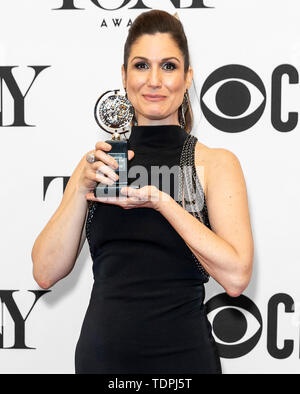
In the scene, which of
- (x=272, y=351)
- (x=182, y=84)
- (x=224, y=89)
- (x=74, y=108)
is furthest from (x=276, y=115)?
(x=272, y=351)

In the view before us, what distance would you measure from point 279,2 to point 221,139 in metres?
0.51

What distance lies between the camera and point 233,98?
1645 mm

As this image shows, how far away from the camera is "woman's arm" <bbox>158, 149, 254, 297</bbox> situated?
0.98m

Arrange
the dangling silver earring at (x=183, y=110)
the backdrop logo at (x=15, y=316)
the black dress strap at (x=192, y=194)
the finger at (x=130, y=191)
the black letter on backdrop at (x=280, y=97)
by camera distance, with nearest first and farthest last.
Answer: the finger at (x=130, y=191), the black dress strap at (x=192, y=194), the dangling silver earring at (x=183, y=110), the black letter on backdrop at (x=280, y=97), the backdrop logo at (x=15, y=316)

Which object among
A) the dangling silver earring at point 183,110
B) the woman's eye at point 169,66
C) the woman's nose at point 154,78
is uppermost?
the woman's eye at point 169,66

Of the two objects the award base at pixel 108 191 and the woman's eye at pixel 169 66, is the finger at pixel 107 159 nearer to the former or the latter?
the award base at pixel 108 191

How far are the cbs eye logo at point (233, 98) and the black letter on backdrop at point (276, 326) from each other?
62cm

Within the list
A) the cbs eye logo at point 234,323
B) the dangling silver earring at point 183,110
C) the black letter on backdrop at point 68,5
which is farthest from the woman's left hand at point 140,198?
the black letter on backdrop at point 68,5

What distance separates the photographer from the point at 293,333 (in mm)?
1677

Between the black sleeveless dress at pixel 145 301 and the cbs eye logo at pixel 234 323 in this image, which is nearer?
the black sleeveless dress at pixel 145 301

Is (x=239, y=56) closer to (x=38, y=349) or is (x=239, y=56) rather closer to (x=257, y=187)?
(x=257, y=187)

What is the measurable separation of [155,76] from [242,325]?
1.01 metres

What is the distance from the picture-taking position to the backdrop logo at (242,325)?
1677 millimetres

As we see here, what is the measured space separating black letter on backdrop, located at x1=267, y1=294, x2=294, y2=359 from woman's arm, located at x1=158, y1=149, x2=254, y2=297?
706mm
